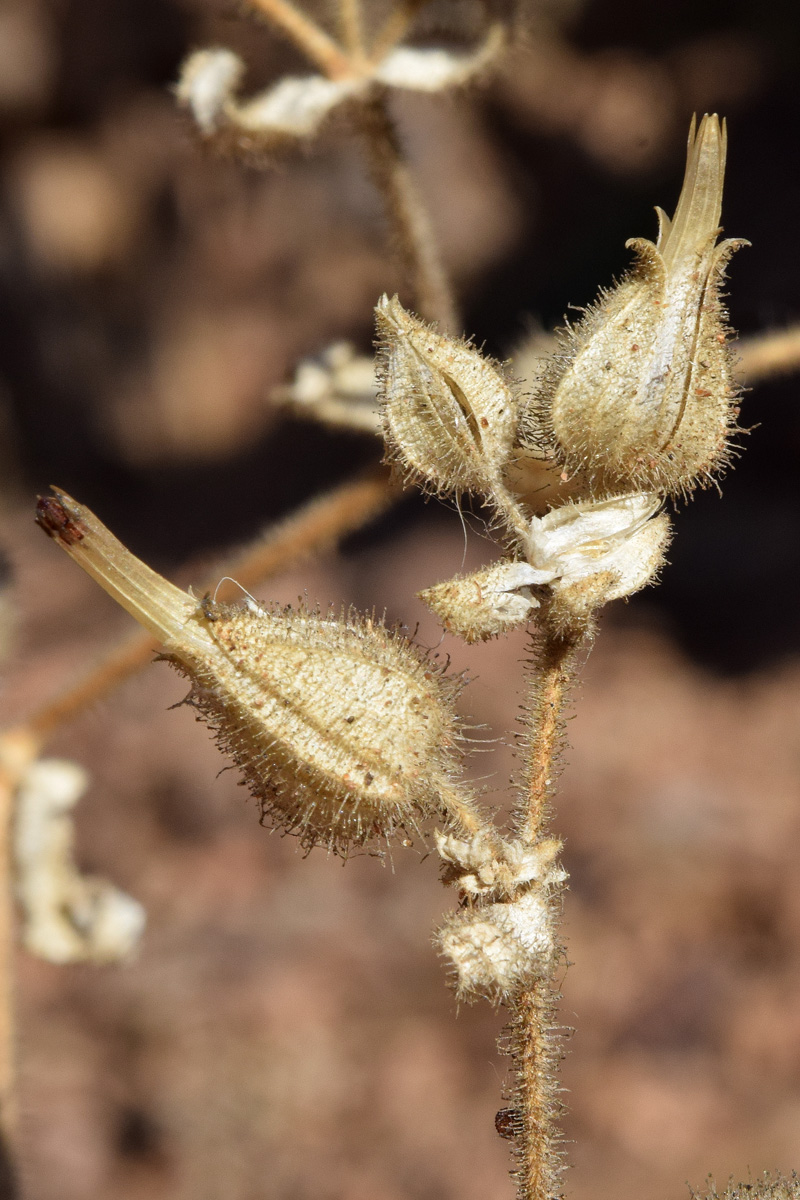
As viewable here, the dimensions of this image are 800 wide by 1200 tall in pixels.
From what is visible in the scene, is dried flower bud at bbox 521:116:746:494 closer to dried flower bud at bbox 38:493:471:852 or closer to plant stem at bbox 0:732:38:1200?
dried flower bud at bbox 38:493:471:852

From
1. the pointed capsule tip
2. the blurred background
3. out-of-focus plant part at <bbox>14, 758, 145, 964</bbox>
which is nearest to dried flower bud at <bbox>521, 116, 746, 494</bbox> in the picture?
the pointed capsule tip

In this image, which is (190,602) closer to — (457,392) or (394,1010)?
(457,392)

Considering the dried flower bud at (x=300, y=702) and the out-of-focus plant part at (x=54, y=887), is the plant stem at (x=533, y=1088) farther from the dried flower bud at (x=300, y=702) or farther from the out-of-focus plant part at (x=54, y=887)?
the out-of-focus plant part at (x=54, y=887)

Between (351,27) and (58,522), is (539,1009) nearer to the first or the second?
(58,522)

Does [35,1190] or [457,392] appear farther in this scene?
[35,1190]

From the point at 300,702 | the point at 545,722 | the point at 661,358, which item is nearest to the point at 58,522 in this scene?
the point at 300,702

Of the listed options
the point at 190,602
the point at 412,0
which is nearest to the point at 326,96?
the point at 412,0
